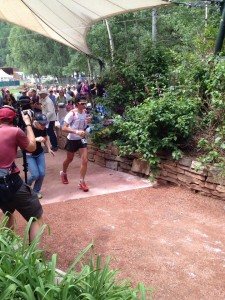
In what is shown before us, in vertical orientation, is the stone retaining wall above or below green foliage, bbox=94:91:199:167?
below

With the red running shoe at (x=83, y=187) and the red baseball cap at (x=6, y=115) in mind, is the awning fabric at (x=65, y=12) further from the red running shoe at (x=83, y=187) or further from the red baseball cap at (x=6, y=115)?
the red baseball cap at (x=6, y=115)

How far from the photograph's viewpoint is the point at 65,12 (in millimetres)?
8047

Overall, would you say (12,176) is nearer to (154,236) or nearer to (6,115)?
(6,115)

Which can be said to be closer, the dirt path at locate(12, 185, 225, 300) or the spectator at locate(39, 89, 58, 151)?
the dirt path at locate(12, 185, 225, 300)

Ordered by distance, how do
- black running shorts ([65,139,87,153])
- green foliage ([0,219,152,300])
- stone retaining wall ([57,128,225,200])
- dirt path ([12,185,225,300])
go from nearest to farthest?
green foliage ([0,219,152,300]) < dirt path ([12,185,225,300]) < stone retaining wall ([57,128,225,200]) < black running shorts ([65,139,87,153])

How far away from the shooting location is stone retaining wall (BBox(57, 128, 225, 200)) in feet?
17.5

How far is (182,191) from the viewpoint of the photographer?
5.75 m

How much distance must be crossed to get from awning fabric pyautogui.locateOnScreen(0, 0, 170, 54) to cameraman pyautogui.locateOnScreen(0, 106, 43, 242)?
480 centimetres

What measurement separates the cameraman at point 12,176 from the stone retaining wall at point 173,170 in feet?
9.92

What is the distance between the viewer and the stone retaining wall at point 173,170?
5332 millimetres

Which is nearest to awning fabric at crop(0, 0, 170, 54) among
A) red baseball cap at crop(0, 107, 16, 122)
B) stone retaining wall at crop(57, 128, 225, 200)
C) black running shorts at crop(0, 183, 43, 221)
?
stone retaining wall at crop(57, 128, 225, 200)

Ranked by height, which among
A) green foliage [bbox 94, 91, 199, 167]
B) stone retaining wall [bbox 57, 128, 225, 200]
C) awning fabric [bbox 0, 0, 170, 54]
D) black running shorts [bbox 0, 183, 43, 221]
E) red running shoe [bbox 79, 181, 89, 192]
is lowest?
red running shoe [bbox 79, 181, 89, 192]

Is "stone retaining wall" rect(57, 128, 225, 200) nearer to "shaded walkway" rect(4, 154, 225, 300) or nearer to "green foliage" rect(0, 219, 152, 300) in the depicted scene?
"shaded walkway" rect(4, 154, 225, 300)

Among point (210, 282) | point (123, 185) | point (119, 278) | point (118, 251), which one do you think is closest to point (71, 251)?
point (118, 251)
